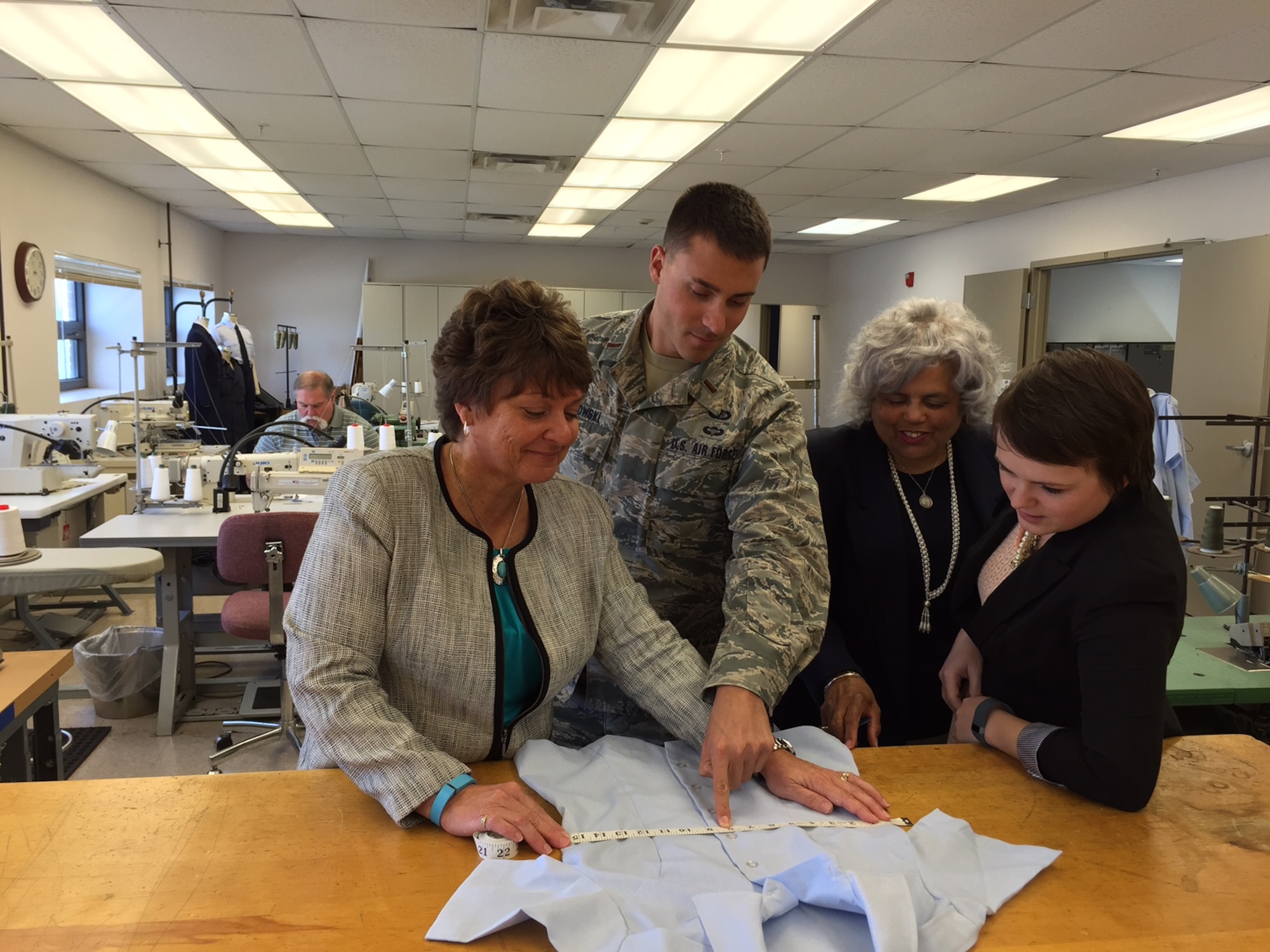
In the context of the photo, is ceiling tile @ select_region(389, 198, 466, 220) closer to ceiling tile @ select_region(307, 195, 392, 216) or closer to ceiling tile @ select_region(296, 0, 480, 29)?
ceiling tile @ select_region(307, 195, 392, 216)

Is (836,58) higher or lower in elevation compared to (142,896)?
higher

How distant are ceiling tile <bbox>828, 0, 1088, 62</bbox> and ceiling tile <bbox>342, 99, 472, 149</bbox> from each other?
78.7 inches

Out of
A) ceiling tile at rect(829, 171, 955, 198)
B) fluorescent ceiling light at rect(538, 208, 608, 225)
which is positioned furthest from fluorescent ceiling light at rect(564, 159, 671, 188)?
ceiling tile at rect(829, 171, 955, 198)

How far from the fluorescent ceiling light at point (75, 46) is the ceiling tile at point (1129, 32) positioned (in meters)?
3.43

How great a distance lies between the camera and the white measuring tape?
0.98m

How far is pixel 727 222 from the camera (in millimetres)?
1414

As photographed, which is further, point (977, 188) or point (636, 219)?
point (636, 219)

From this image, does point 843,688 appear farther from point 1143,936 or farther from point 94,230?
point 94,230

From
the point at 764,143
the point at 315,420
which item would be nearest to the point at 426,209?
the point at 315,420

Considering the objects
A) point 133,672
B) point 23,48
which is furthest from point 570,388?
point 23,48

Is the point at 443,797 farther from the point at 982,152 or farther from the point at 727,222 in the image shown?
the point at 982,152

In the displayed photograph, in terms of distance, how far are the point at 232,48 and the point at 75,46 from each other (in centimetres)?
71

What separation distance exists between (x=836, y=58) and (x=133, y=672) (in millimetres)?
3702

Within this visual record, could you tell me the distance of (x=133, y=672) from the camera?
3.57 m
